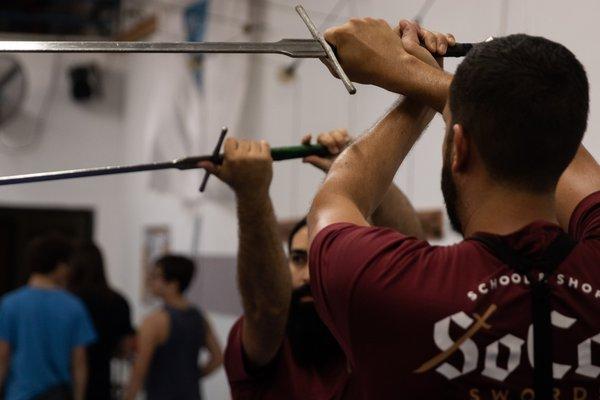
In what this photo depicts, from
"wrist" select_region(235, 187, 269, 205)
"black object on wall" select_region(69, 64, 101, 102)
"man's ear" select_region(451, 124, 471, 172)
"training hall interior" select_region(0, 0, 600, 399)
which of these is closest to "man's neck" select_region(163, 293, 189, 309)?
"training hall interior" select_region(0, 0, 600, 399)

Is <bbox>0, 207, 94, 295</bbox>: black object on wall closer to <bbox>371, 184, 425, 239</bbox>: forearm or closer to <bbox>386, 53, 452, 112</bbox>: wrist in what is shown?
<bbox>371, 184, 425, 239</bbox>: forearm

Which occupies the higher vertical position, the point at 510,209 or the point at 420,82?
the point at 420,82

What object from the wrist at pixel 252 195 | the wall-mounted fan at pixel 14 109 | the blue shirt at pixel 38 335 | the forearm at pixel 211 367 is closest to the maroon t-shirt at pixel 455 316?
the wrist at pixel 252 195

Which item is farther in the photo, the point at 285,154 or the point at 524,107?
the point at 285,154

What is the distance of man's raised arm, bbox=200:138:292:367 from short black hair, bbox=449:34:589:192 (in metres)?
0.76

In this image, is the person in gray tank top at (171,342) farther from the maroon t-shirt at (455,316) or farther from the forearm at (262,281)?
the maroon t-shirt at (455,316)

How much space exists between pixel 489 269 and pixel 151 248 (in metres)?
6.38

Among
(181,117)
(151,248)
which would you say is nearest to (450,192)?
(181,117)

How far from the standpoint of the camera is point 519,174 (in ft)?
3.40

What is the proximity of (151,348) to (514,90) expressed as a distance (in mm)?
3312

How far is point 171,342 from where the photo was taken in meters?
4.15

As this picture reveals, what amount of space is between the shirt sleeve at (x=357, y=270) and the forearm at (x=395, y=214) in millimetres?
819

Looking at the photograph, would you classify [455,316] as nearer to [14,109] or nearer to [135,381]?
[135,381]

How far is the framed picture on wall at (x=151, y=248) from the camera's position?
22.8 feet
